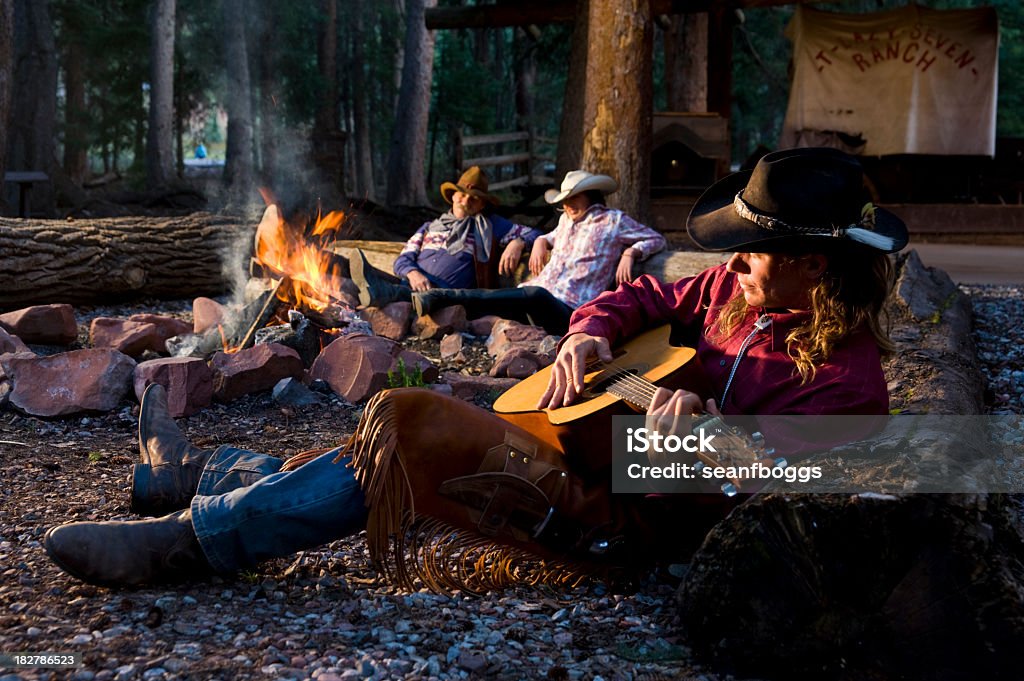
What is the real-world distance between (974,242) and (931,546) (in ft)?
40.0

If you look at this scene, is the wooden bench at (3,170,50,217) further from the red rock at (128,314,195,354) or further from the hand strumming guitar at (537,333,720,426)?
the hand strumming guitar at (537,333,720,426)

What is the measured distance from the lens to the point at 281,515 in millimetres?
2697

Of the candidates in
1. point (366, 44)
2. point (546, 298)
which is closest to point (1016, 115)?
point (366, 44)

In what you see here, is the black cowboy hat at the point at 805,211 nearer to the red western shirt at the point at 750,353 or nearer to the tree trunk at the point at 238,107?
the red western shirt at the point at 750,353

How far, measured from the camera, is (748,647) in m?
2.35

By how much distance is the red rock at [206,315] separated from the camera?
691cm

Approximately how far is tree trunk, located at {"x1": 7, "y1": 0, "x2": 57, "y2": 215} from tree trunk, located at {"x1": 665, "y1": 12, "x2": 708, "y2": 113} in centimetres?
1030

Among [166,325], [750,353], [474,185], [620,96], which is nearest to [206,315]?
[166,325]

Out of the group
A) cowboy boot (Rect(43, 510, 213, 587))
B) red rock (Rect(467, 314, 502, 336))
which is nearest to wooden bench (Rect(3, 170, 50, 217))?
red rock (Rect(467, 314, 502, 336))

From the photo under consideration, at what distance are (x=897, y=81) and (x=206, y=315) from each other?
11486 millimetres

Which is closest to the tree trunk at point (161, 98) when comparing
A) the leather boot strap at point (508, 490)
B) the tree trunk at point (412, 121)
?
the tree trunk at point (412, 121)

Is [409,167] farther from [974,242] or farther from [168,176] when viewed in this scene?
[974,242]

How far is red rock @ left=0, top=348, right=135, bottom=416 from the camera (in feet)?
16.6
